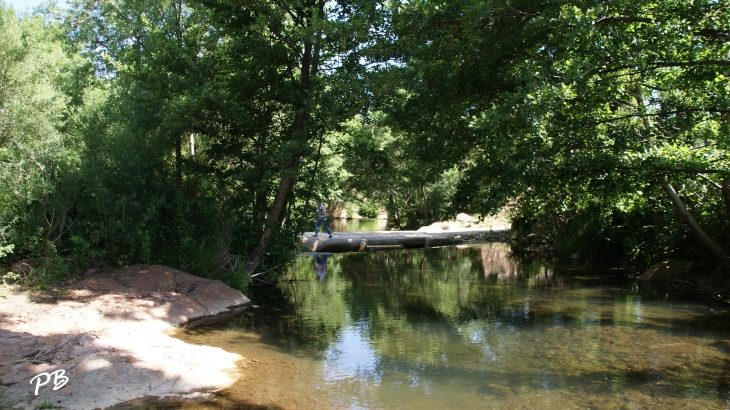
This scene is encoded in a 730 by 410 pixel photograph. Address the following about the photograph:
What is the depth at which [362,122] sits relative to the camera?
1195cm

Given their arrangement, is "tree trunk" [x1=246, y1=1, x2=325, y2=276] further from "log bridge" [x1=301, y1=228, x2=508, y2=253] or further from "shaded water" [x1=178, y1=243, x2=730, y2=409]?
"log bridge" [x1=301, y1=228, x2=508, y2=253]

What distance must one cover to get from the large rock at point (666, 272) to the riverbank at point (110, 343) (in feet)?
37.0

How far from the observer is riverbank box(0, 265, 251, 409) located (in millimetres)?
5457

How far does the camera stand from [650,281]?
549 inches

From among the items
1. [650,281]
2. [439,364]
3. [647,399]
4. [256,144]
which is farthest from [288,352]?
[650,281]

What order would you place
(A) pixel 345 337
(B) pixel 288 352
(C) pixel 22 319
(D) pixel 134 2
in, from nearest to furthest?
1. (C) pixel 22 319
2. (B) pixel 288 352
3. (A) pixel 345 337
4. (D) pixel 134 2

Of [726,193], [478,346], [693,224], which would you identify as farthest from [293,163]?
[726,193]

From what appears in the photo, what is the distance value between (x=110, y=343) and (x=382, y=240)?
16.0 meters

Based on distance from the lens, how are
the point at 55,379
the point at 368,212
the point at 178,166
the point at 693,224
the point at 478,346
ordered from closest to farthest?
the point at 55,379, the point at 478,346, the point at 178,166, the point at 693,224, the point at 368,212

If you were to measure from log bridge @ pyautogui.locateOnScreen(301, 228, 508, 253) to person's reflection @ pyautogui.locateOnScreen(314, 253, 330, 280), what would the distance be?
1.37ft

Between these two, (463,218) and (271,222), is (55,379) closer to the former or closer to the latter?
(271,222)

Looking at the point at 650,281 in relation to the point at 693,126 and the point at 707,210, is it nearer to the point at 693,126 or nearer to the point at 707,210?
the point at 707,210

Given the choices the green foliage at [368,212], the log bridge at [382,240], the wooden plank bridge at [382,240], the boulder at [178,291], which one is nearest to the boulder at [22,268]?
the boulder at [178,291]

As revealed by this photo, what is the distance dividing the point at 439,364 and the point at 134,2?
14.0 m
